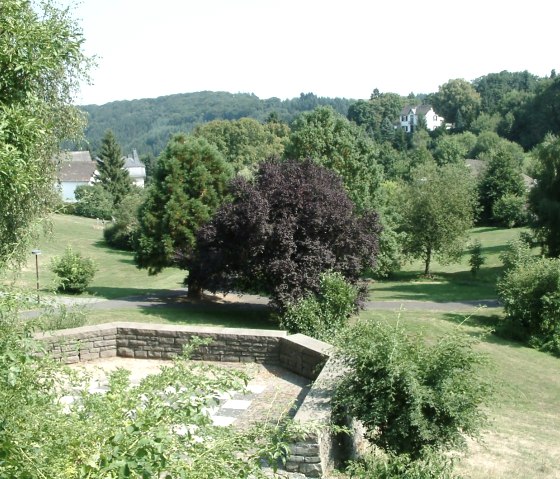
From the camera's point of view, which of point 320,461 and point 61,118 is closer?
point 320,461

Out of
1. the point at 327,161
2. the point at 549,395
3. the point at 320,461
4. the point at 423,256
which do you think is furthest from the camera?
the point at 423,256

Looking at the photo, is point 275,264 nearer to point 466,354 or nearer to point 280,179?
point 280,179

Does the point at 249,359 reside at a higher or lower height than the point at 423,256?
higher

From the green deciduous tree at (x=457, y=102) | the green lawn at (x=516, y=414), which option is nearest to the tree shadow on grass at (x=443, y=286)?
the green lawn at (x=516, y=414)

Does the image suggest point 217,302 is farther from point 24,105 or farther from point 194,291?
point 24,105

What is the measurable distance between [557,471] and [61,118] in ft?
43.2

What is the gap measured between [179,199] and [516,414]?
1533 centimetres

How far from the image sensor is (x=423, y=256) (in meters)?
38.8

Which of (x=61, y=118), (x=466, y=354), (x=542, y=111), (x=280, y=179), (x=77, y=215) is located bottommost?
(x=77, y=215)

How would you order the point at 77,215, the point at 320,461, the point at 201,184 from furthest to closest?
the point at 77,215, the point at 201,184, the point at 320,461

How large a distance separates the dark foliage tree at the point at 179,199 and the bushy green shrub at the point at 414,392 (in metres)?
17.3

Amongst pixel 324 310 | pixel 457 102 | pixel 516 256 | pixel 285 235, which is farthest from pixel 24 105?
pixel 457 102

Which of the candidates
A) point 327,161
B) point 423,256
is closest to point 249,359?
point 327,161

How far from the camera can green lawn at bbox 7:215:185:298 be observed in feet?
97.1
